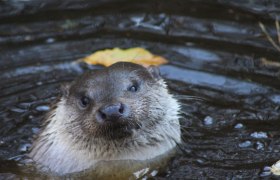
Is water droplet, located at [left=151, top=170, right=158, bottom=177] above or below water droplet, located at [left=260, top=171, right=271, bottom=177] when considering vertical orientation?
above

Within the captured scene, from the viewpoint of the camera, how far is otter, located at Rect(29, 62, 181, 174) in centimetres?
580

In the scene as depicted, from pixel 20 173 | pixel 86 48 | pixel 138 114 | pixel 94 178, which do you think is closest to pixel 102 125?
pixel 138 114

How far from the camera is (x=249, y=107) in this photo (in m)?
7.32

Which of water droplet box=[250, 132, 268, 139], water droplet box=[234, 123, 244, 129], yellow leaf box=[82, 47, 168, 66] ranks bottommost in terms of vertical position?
water droplet box=[250, 132, 268, 139]

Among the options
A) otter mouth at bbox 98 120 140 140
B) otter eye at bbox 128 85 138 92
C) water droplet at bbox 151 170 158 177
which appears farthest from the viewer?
water droplet at bbox 151 170 158 177

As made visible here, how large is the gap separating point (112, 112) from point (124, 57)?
275 centimetres

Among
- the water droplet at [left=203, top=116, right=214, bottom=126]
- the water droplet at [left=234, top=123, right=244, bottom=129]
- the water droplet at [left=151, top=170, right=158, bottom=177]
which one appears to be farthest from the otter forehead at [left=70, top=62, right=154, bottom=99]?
the water droplet at [left=234, top=123, right=244, bottom=129]

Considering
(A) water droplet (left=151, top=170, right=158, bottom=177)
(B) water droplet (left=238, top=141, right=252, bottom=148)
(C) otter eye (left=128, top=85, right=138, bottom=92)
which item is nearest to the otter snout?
(C) otter eye (left=128, top=85, right=138, bottom=92)

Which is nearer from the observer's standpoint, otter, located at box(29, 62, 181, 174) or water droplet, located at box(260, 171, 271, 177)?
otter, located at box(29, 62, 181, 174)

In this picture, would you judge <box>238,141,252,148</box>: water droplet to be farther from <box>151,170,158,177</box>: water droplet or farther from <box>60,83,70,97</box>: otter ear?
<box>60,83,70,97</box>: otter ear

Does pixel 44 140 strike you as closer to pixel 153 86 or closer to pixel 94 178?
pixel 94 178

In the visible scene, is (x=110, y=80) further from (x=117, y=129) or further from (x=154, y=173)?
(x=154, y=173)

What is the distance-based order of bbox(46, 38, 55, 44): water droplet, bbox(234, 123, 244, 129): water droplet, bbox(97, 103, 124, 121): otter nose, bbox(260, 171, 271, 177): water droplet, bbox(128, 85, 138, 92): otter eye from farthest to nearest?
bbox(46, 38, 55, 44): water droplet, bbox(234, 123, 244, 129): water droplet, bbox(260, 171, 271, 177): water droplet, bbox(128, 85, 138, 92): otter eye, bbox(97, 103, 124, 121): otter nose

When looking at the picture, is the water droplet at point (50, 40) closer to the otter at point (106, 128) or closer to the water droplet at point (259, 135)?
the otter at point (106, 128)
